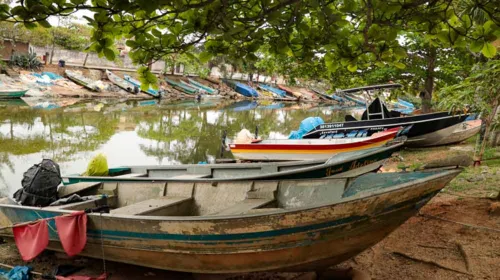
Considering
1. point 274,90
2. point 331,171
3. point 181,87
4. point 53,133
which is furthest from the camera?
point 274,90

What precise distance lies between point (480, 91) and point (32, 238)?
6.70m

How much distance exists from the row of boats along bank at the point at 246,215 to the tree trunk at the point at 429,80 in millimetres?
6757

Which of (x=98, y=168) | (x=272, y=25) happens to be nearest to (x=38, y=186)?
(x=98, y=168)

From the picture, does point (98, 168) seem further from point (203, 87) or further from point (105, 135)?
point (203, 87)

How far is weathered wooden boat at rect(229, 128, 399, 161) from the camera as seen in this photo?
10734 mm

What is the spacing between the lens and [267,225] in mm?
3688

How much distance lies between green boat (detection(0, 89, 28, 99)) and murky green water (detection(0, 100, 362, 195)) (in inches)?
50.8

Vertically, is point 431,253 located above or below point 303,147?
below

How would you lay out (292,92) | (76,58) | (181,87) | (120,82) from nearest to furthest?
(120,82), (76,58), (181,87), (292,92)

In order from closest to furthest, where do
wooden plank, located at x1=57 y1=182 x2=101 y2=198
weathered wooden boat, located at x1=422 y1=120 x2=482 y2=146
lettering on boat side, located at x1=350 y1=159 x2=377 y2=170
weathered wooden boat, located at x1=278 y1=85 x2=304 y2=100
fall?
wooden plank, located at x1=57 y1=182 x2=101 y2=198 → lettering on boat side, located at x1=350 y1=159 x2=377 y2=170 → weathered wooden boat, located at x1=422 y1=120 x2=482 y2=146 → weathered wooden boat, located at x1=278 y1=85 x2=304 y2=100

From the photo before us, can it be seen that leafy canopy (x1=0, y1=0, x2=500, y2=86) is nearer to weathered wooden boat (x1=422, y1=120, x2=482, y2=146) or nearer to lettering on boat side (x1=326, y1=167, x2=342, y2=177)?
lettering on boat side (x1=326, y1=167, x2=342, y2=177)

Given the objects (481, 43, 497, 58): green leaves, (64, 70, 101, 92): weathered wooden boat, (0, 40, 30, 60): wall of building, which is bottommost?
(481, 43, 497, 58): green leaves

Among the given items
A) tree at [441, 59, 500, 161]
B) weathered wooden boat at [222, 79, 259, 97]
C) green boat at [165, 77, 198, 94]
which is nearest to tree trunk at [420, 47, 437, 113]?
tree at [441, 59, 500, 161]

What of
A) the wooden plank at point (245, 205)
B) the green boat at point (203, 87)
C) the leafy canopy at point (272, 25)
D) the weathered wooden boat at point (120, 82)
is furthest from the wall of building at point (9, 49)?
the leafy canopy at point (272, 25)
